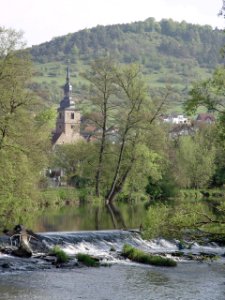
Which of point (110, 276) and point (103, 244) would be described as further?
point (103, 244)

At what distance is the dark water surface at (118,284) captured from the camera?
24078 mm

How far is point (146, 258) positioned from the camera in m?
31.5

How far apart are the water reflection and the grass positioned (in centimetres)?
920

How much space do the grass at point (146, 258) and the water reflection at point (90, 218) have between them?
30.2 ft

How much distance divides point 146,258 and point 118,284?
18.1 feet

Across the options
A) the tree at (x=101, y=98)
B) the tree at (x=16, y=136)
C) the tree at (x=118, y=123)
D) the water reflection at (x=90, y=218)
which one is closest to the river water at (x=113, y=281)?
the tree at (x=16, y=136)

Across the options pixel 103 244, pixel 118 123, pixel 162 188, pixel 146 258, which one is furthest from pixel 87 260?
pixel 162 188

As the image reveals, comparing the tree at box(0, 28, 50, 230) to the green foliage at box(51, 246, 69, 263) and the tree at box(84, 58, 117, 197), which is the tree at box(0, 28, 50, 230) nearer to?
the green foliage at box(51, 246, 69, 263)

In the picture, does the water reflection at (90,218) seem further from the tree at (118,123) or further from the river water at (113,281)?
the river water at (113,281)

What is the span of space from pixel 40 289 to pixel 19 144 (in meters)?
18.6

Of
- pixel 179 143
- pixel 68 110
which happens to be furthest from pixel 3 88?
pixel 68 110

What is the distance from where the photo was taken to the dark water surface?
79.0 ft

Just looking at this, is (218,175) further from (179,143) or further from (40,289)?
(40,289)

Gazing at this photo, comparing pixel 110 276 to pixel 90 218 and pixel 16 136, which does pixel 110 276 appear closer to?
pixel 16 136
